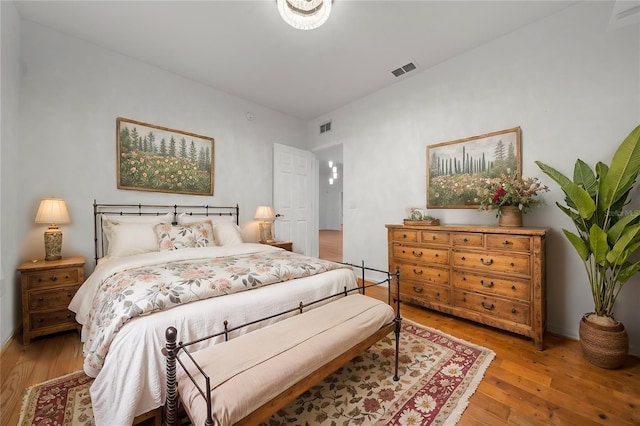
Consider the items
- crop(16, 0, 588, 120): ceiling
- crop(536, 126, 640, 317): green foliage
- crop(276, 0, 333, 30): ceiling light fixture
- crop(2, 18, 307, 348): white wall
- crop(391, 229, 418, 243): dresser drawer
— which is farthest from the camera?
crop(391, 229, 418, 243): dresser drawer

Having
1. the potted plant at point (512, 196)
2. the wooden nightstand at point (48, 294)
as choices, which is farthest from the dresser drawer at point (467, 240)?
the wooden nightstand at point (48, 294)

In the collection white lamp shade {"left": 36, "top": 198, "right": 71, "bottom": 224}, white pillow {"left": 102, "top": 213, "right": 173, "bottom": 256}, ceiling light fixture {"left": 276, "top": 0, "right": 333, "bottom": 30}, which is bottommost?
white pillow {"left": 102, "top": 213, "right": 173, "bottom": 256}

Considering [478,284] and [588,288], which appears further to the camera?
[478,284]

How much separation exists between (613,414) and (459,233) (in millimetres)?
1624

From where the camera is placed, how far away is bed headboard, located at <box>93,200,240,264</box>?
3031mm

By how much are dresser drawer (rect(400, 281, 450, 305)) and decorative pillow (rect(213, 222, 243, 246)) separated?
2288 millimetres

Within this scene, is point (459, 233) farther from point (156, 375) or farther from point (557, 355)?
point (156, 375)

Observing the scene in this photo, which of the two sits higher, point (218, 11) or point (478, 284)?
point (218, 11)

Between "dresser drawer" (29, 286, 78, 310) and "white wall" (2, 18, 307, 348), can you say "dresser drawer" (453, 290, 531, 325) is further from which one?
"dresser drawer" (29, 286, 78, 310)

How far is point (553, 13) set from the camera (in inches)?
102

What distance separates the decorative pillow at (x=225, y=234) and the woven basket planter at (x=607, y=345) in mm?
3629

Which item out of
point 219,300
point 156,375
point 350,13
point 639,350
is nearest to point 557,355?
point 639,350

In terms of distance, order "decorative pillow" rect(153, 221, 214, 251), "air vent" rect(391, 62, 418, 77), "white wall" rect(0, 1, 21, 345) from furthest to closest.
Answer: "air vent" rect(391, 62, 418, 77) < "decorative pillow" rect(153, 221, 214, 251) < "white wall" rect(0, 1, 21, 345)

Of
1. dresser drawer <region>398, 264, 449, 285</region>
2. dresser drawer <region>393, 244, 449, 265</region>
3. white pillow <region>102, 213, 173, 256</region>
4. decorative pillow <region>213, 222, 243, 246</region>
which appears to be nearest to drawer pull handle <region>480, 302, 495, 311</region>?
dresser drawer <region>398, 264, 449, 285</region>
